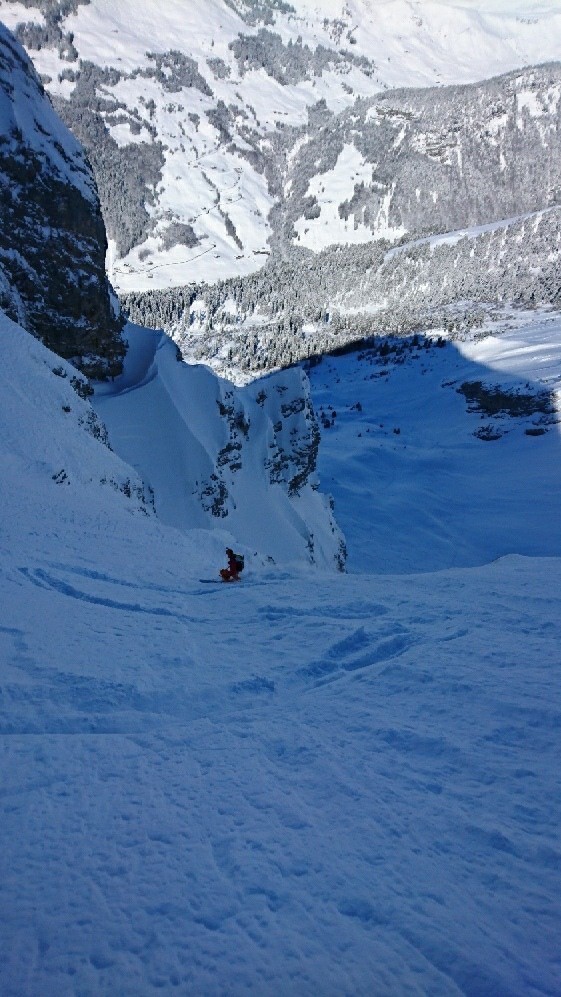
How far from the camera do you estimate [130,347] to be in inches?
909

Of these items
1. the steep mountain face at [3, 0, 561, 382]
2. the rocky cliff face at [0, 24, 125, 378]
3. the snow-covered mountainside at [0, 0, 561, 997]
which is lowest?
Answer: the snow-covered mountainside at [0, 0, 561, 997]

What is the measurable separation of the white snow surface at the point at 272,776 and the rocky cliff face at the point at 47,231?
13012mm

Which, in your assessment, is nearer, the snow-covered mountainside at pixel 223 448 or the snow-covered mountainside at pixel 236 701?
the snow-covered mountainside at pixel 236 701

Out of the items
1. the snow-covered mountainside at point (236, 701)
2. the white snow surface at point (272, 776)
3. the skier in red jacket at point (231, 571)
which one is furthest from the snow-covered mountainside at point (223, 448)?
the white snow surface at point (272, 776)

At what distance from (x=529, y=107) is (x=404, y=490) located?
489 ft

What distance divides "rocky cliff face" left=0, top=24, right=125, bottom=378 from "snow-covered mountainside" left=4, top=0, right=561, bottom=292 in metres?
118

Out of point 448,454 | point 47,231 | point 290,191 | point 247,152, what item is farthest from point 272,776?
point 247,152

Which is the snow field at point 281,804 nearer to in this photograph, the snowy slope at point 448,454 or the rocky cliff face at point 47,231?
the rocky cliff face at point 47,231

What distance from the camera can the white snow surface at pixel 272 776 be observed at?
2367mm

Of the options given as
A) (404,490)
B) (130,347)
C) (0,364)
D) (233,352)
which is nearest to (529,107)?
(233,352)

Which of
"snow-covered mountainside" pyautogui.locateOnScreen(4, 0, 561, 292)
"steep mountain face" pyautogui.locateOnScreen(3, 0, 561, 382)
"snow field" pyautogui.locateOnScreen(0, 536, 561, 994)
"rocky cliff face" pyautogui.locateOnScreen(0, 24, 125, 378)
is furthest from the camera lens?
"snow-covered mountainside" pyautogui.locateOnScreen(4, 0, 561, 292)

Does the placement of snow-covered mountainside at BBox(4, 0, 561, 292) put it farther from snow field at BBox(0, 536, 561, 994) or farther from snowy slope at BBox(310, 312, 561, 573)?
snow field at BBox(0, 536, 561, 994)

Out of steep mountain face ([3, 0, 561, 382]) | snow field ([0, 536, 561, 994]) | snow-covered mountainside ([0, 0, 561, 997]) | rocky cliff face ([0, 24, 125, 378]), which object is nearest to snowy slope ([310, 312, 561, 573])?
snow-covered mountainside ([0, 0, 561, 997])

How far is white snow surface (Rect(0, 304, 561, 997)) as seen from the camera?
2.37 meters
